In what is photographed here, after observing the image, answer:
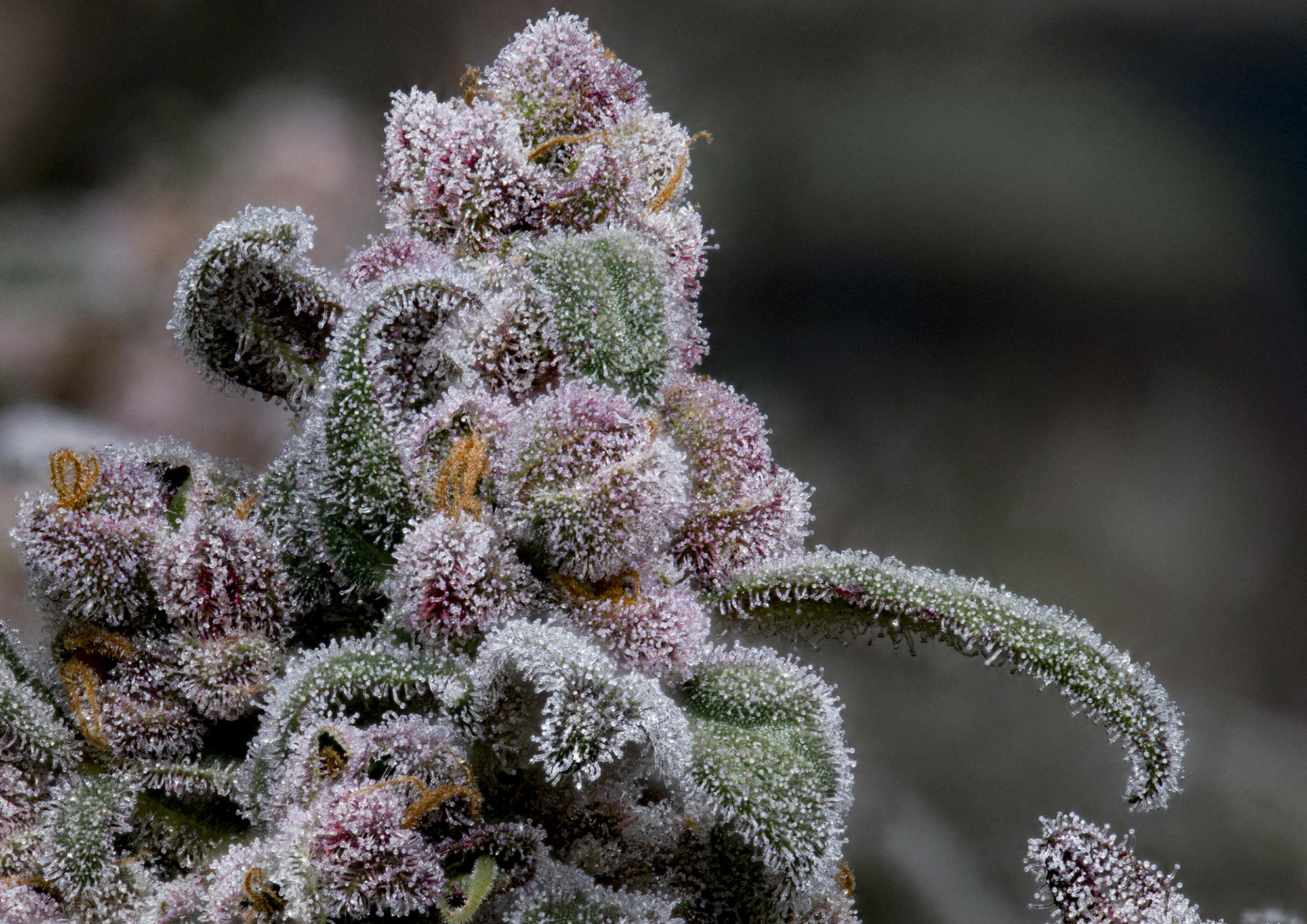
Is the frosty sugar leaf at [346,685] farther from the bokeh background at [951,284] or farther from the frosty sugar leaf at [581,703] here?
the bokeh background at [951,284]

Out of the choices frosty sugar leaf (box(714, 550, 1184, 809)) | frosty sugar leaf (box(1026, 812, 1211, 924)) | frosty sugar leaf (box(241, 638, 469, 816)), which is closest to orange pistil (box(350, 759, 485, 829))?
frosty sugar leaf (box(241, 638, 469, 816))

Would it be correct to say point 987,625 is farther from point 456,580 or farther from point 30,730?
point 30,730

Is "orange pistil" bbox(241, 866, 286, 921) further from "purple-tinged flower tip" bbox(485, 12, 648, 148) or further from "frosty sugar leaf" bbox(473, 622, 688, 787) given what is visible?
"purple-tinged flower tip" bbox(485, 12, 648, 148)

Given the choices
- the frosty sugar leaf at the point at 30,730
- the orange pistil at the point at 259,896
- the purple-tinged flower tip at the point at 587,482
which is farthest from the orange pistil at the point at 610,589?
the frosty sugar leaf at the point at 30,730

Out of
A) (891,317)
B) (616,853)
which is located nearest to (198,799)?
(616,853)

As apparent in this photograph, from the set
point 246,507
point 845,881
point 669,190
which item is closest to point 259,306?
point 246,507

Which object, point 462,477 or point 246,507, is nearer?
point 462,477
